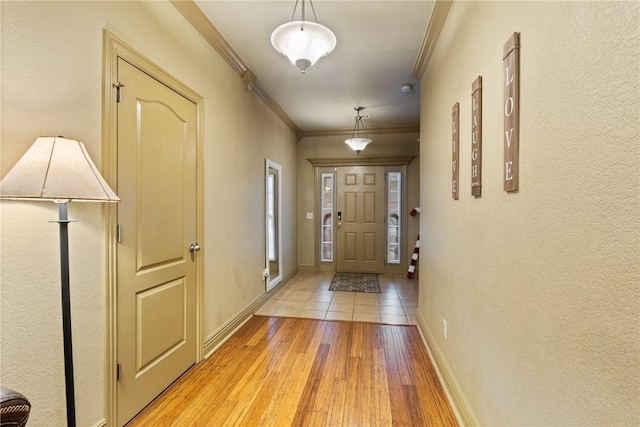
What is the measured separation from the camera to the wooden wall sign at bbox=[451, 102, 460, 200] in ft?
6.51

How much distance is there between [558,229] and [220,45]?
2850 millimetres

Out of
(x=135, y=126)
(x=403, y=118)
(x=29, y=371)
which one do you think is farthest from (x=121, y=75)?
(x=403, y=118)

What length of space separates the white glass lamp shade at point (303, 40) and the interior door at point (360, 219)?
3900 millimetres

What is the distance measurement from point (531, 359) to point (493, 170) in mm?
803

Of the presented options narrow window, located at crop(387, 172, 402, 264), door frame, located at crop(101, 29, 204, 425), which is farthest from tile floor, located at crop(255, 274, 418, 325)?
door frame, located at crop(101, 29, 204, 425)

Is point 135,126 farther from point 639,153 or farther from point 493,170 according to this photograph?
point 639,153

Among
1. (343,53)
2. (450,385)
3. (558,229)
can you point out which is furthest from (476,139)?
(343,53)

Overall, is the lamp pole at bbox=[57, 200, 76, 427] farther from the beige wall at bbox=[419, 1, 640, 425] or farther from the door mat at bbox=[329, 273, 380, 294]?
the door mat at bbox=[329, 273, 380, 294]

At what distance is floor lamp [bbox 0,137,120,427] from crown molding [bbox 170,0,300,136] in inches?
59.9

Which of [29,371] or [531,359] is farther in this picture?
[29,371]

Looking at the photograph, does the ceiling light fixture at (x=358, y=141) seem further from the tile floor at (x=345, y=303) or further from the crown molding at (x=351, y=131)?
the tile floor at (x=345, y=303)

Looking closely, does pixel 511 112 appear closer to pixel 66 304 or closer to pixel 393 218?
pixel 66 304

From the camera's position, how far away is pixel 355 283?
5137mm

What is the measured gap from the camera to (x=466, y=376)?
174 centimetres
